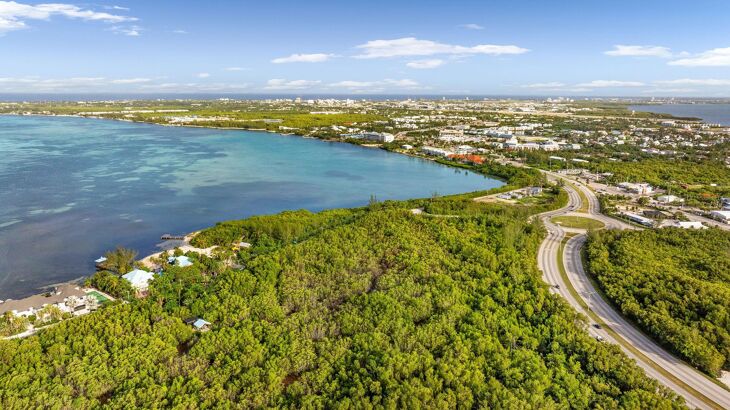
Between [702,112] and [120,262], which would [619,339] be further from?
[702,112]

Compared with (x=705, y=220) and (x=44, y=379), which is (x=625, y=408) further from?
(x=705, y=220)

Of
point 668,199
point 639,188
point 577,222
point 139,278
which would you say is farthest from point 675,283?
point 139,278

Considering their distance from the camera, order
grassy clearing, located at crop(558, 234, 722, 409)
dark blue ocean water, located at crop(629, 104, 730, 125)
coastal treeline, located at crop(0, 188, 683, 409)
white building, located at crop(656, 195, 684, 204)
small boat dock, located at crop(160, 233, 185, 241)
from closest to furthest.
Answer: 1. coastal treeline, located at crop(0, 188, 683, 409)
2. grassy clearing, located at crop(558, 234, 722, 409)
3. small boat dock, located at crop(160, 233, 185, 241)
4. white building, located at crop(656, 195, 684, 204)
5. dark blue ocean water, located at crop(629, 104, 730, 125)

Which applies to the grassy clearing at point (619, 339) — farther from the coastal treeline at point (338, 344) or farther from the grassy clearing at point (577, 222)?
the grassy clearing at point (577, 222)

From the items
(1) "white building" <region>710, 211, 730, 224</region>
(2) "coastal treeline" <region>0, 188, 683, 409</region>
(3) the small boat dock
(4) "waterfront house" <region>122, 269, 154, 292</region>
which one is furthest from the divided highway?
(3) the small boat dock

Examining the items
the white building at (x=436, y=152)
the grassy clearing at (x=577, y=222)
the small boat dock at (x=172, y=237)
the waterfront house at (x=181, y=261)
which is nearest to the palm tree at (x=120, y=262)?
the waterfront house at (x=181, y=261)

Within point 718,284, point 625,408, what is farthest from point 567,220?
point 625,408

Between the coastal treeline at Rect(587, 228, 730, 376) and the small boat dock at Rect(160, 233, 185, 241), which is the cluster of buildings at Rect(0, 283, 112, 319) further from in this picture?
the coastal treeline at Rect(587, 228, 730, 376)

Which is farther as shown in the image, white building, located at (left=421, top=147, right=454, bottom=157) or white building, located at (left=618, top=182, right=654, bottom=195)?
white building, located at (left=421, top=147, right=454, bottom=157)
